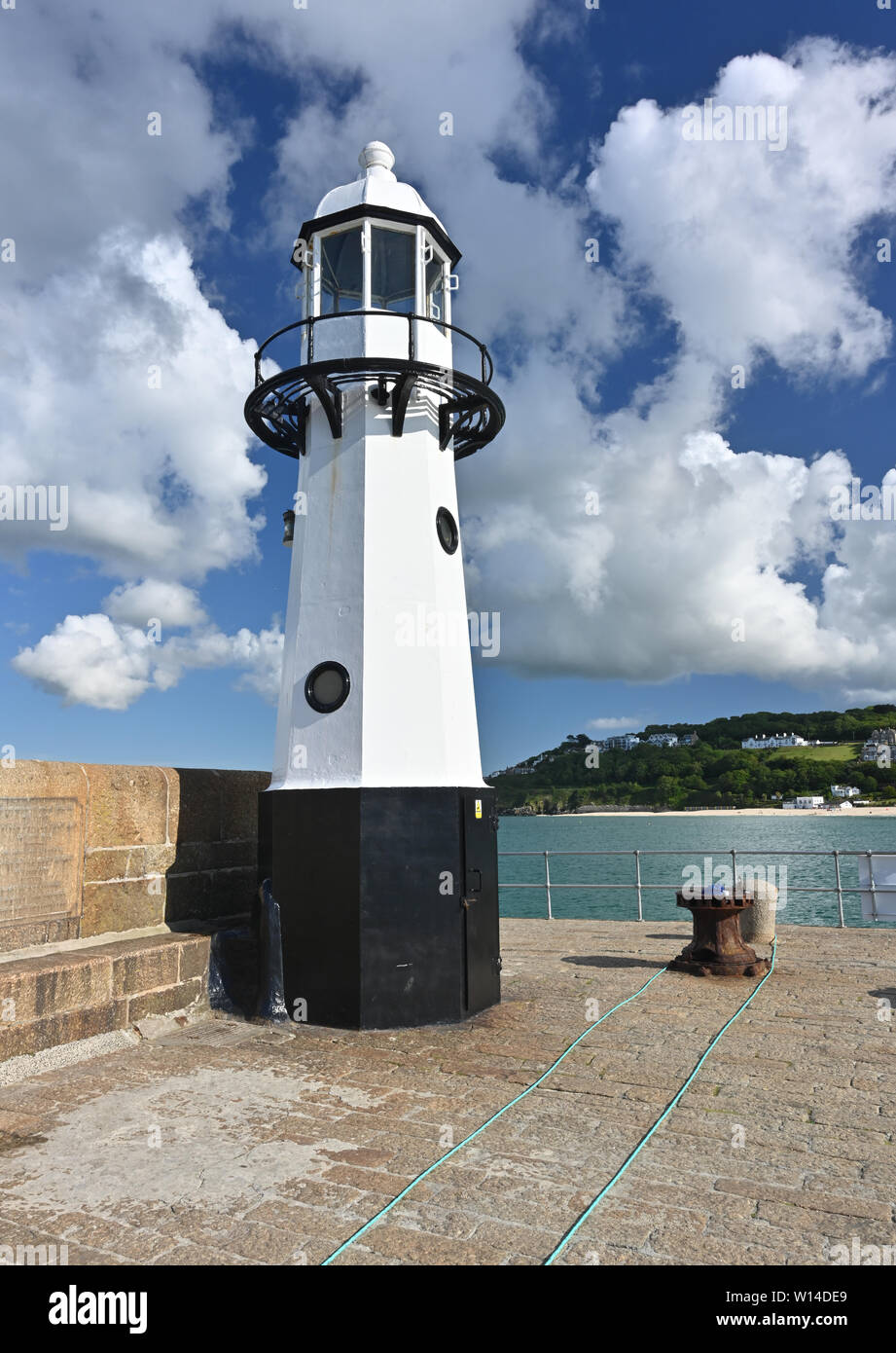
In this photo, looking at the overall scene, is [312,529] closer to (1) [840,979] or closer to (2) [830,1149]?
(2) [830,1149]

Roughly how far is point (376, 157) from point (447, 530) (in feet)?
14.9

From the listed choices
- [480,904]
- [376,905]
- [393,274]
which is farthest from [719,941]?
[393,274]

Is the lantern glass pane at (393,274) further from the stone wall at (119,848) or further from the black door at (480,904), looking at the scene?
the stone wall at (119,848)

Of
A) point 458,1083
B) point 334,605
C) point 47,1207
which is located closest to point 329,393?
point 334,605

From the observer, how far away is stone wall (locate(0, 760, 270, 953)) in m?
7.14

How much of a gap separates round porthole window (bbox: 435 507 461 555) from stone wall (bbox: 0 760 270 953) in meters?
3.59

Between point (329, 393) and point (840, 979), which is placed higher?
point (329, 393)

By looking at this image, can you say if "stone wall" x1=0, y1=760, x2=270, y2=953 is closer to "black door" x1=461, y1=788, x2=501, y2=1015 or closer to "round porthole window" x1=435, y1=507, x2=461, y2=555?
"black door" x1=461, y1=788, x2=501, y2=1015

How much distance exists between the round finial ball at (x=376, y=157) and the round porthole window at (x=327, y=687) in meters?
5.93

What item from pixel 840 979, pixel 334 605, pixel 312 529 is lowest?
pixel 840 979

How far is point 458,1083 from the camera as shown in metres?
6.21

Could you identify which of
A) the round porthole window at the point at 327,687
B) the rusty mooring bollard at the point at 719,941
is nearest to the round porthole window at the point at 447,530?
the round porthole window at the point at 327,687

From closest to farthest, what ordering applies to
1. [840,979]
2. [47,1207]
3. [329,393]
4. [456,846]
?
1. [47,1207]
2. [456,846]
3. [329,393]
4. [840,979]

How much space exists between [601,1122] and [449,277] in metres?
8.87
